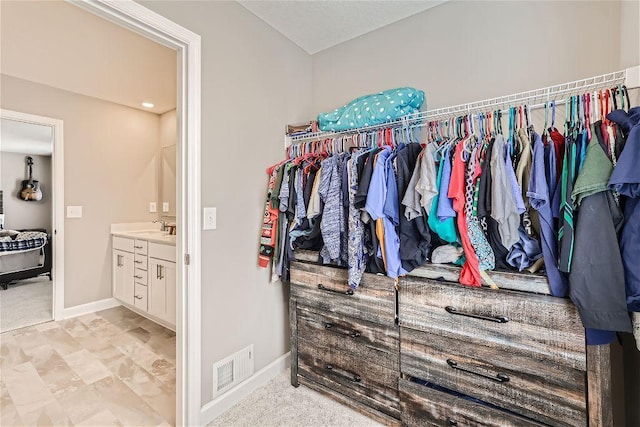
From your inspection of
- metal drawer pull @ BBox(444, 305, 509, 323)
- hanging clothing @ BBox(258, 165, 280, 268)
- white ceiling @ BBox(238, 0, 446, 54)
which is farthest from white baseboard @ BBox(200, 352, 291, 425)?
white ceiling @ BBox(238, 0, 446, 54)

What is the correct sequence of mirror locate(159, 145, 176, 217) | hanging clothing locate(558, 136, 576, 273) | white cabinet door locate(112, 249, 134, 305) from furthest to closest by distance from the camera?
mirror locate(159, 145, 176, 217)
white cabinet door locate(112, 249, 134, 305)
hanging clothing locate(558, 136, 576, 273)

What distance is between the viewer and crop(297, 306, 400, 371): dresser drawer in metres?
1.54

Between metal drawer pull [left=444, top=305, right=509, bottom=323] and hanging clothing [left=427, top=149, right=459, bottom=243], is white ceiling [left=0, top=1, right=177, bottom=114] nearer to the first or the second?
hanging clothing [left=427, top=149, right=459, bottom=243]

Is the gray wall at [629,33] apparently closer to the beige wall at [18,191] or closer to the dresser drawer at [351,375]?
the dresser drawer at [351,375]

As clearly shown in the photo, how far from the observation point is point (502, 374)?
125 centimetres

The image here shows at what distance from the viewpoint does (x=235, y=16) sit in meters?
1.78

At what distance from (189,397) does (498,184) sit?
1.86m

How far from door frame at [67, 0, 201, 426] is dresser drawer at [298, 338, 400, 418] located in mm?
663

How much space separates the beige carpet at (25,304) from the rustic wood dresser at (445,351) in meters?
3.10

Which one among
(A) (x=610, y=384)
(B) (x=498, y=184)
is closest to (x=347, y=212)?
(B) (x=498, y=184)

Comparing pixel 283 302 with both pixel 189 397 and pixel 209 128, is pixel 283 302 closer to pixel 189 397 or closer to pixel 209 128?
pixel 189 397

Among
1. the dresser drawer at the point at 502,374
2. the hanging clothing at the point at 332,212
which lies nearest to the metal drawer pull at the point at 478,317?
the dresser drawer at the point at 502,374

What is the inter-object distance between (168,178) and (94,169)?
30.6 inches

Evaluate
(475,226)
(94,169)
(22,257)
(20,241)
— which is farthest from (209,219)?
(22,257)
